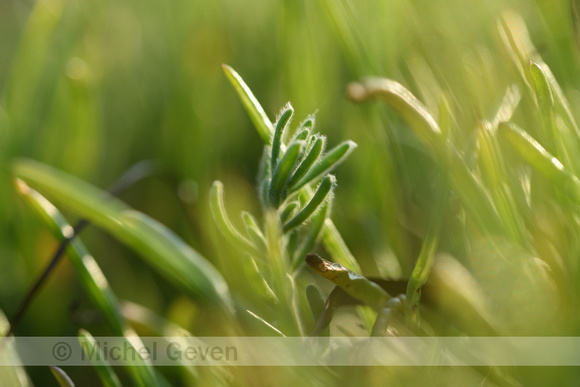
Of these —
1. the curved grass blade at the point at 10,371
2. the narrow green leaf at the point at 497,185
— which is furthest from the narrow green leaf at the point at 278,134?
the curved grass blade at the point at 10,371

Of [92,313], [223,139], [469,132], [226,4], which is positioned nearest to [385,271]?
[469,132]

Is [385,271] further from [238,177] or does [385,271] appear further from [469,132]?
[238,177]

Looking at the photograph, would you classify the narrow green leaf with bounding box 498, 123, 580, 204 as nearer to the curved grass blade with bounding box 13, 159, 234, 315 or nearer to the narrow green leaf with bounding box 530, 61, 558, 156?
the narrow green leaf with bounding box 530, 61, 558, 156

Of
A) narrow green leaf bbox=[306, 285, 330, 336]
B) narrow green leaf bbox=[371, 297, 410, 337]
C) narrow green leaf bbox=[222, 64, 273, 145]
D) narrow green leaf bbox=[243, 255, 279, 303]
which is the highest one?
narrow green leaf bbox=[222, 64, 273, 145]

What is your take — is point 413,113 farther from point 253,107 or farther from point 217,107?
point 217,107

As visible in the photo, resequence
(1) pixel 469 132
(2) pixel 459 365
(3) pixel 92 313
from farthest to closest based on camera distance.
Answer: (3) pixel 92 313
(1) pixel 469 132
(2) pixel 459 365

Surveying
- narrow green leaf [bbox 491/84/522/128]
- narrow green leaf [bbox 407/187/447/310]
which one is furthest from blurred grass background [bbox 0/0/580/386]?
narrow green leaf [bbox 407/187/447/310]
